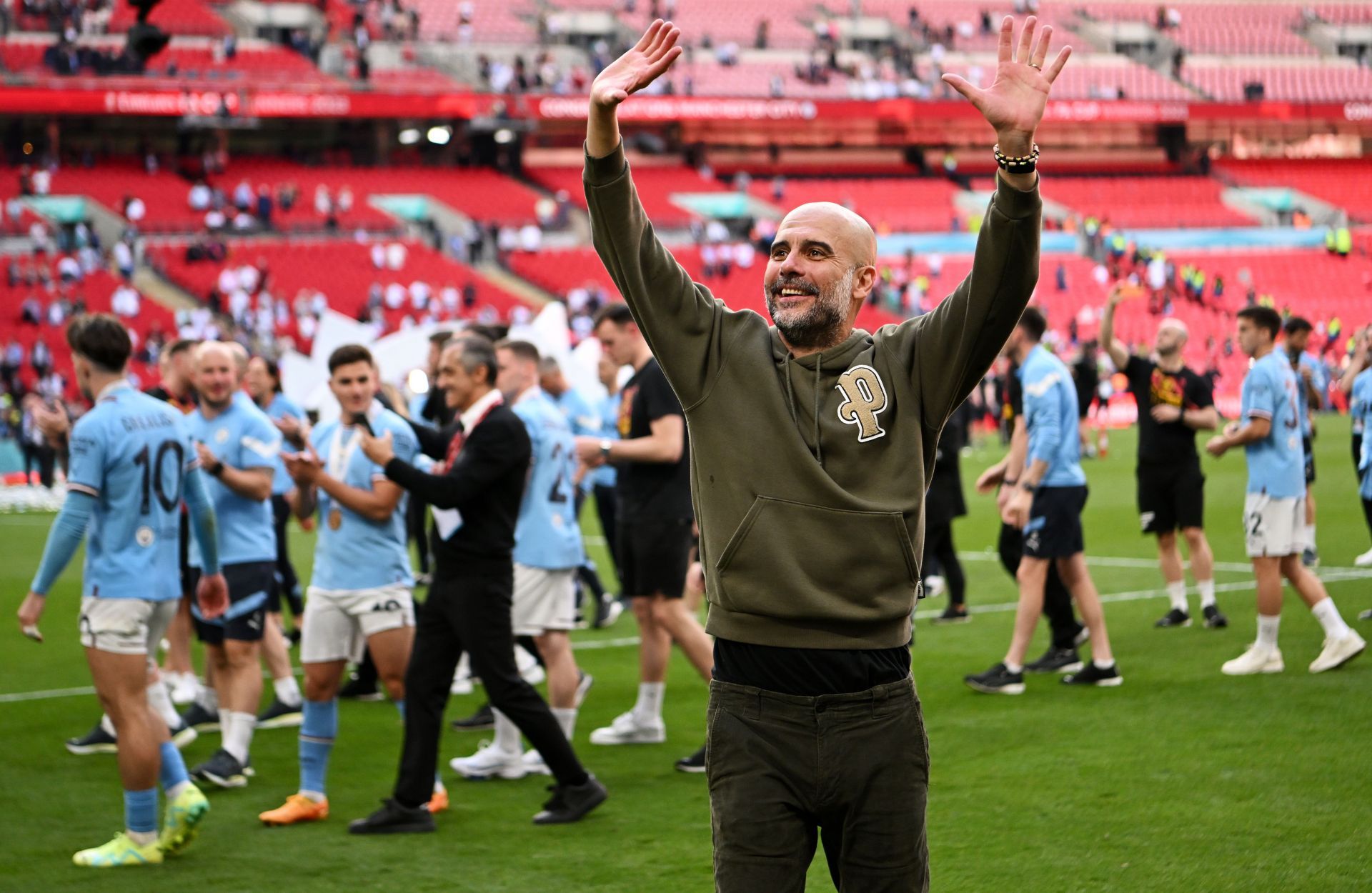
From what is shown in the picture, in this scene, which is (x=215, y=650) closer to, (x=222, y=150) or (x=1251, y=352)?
(x=1251, y=352)

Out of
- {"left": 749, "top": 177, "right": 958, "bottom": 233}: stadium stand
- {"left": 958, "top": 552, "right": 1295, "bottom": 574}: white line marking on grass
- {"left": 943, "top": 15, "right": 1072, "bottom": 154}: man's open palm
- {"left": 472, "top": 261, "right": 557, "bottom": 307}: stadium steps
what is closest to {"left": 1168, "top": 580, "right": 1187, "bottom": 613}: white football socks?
{"left": 958, "top": 552, "right": 1295, "bottom": 574}: white line marking on grass

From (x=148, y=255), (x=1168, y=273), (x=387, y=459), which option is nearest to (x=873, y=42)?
(x=1168, y=273)

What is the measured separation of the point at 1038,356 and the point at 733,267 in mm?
37451

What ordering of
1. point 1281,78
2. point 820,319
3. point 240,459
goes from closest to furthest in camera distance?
point 820,319, point 240,459, point 1281,78

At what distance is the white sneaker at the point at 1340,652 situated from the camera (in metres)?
8.87

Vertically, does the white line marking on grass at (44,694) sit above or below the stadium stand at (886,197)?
below

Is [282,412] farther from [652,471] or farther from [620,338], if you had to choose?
[652,471]

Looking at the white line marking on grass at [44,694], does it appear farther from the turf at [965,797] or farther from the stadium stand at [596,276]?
the stadium stand at [596,276]

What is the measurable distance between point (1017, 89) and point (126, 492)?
13.6ft

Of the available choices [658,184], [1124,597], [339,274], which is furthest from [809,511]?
[658,184]

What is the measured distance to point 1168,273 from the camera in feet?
162

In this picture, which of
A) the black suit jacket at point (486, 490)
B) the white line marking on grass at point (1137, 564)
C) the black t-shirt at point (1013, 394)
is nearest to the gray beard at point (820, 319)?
the black suit jacket at point (486, 490)

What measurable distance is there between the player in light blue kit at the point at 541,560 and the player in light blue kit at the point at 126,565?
1717 millimetres

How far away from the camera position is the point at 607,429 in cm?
1373
